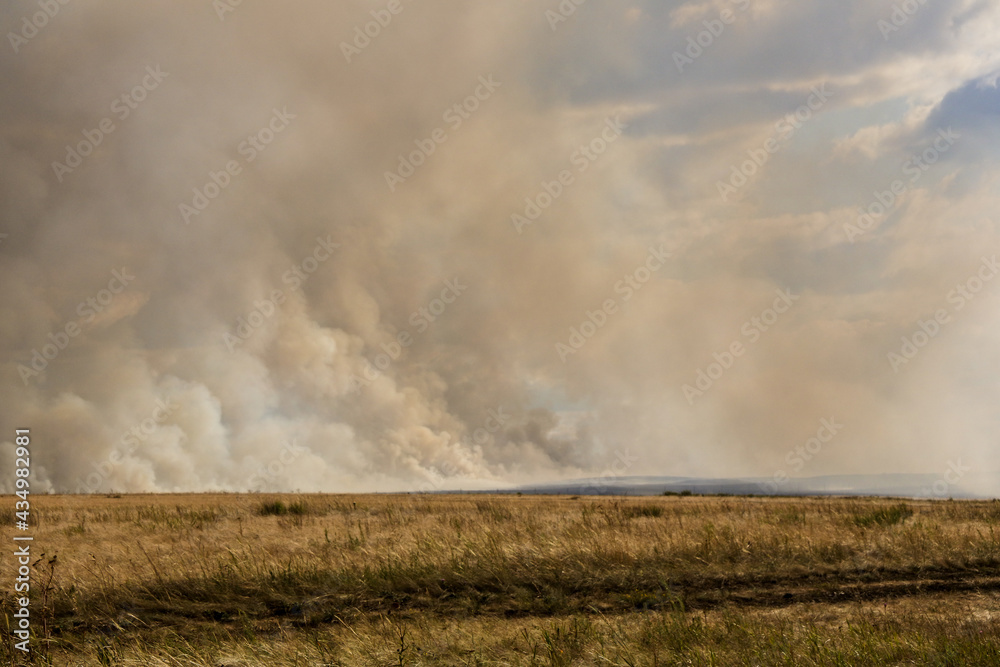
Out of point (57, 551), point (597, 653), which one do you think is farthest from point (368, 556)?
point (57, 551)

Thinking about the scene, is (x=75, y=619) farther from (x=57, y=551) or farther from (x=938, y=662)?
(x=938, y=662)

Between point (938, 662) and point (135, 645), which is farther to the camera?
point (135, 645)

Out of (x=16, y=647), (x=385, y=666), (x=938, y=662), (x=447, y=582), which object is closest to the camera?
(x=938, y=662)

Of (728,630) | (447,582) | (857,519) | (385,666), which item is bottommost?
(385,666)

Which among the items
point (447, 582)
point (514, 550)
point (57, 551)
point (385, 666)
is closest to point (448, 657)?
point (385, 666)

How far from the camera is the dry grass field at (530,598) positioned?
29.1ft

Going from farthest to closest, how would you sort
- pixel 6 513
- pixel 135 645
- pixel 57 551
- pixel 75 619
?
pixel 6 513, pixel 57 551, pixel 75 619, pixel 135 645

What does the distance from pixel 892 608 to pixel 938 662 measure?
3863 millimetres

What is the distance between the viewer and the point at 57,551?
17.1m

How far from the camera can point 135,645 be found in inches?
390

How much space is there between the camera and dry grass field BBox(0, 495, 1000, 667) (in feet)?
29.1

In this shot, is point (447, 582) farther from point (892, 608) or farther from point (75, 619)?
point (892, 608)

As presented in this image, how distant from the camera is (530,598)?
1193 centimetres

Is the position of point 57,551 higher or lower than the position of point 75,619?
higher
